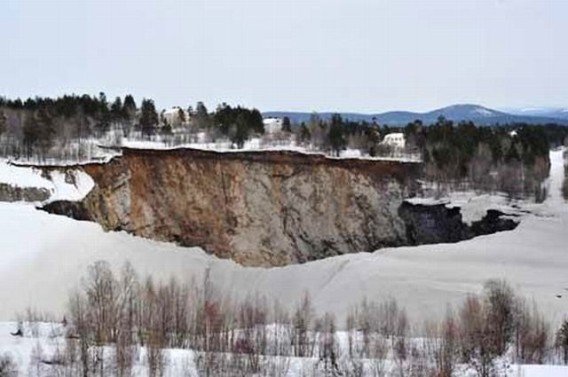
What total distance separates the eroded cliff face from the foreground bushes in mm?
21523

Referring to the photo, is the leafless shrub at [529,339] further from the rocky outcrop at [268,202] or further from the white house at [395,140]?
the white house at [395,140]

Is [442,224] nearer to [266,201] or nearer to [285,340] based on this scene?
[266,201]

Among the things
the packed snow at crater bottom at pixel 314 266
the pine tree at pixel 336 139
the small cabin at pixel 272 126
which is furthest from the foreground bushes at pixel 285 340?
the small cabin at pixel 272 126

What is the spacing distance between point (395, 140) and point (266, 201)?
1686 centimetres

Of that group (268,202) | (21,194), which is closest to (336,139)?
(268,202)

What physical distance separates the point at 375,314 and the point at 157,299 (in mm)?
8752

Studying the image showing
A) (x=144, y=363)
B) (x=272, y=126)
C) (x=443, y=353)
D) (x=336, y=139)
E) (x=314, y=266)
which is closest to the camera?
(x=443, y=353)

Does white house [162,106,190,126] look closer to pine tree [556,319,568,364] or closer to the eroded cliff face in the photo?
the eroded cliff face

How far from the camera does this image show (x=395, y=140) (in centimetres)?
6662

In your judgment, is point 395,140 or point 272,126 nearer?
point 395,140

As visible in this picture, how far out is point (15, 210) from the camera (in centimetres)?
4384

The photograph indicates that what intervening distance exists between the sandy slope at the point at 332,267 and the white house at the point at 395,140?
15.0 metres

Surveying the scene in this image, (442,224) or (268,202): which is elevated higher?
(268,202)

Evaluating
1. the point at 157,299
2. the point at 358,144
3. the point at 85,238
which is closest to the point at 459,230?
the point at 358,144
